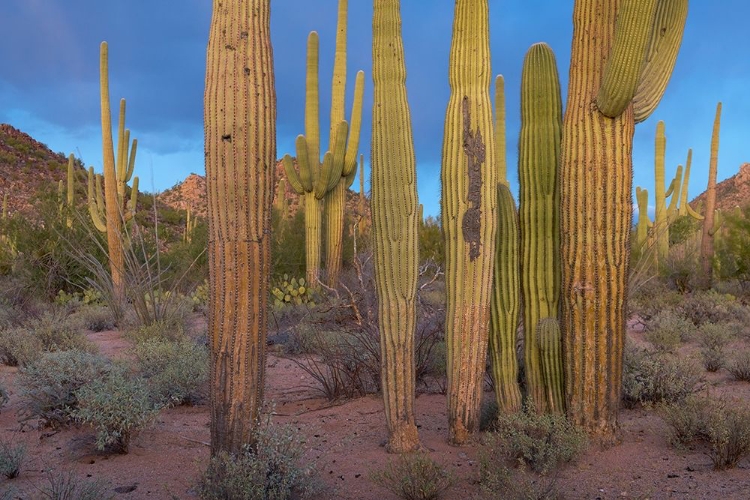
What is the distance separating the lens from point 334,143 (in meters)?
16.8

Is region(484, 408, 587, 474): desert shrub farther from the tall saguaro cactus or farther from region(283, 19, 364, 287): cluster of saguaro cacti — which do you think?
region(283, 19, 364, 287): cluster of saguaro cacti

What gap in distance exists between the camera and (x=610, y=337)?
5.93 m

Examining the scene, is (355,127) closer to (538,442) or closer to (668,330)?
(668,330)

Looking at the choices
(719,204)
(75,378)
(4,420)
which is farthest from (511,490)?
(719,204)

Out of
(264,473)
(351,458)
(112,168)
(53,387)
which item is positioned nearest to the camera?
(264,473)

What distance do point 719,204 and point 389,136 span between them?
4645 centimetres

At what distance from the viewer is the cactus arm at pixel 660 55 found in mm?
6410

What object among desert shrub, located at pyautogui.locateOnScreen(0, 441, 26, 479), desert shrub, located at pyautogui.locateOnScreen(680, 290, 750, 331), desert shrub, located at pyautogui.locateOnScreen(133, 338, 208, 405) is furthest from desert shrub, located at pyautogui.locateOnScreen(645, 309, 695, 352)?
desert shrub, located at pyautogui.locateOnScreen(0, 441, 26, 479)

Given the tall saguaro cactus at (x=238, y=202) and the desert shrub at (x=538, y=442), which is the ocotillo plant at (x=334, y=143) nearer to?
the desert shrub at (x=538, y=442)

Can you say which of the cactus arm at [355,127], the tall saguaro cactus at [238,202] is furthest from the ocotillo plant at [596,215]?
the cactus arm at [355,127]

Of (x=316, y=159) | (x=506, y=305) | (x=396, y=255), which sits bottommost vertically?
(x=506, y=305)

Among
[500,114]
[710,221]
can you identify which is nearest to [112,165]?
[500,114]

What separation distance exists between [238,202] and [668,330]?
8733 millimetres

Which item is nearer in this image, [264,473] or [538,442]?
[264,473]
